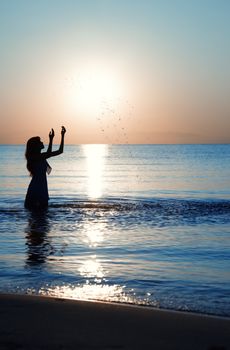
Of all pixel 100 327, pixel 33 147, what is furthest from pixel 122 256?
pixel 33 147

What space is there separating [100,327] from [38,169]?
9582 mm

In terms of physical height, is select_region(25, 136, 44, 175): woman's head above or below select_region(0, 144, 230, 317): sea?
above

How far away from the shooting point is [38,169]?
47.5 feet

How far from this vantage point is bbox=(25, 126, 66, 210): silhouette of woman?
14023 mm

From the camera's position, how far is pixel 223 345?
473 cm

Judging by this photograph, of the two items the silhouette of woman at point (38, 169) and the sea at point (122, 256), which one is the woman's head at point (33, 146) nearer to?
the silhouette of woman at point (38, 169)

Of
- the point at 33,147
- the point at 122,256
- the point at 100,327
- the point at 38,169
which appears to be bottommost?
the point at 122,256

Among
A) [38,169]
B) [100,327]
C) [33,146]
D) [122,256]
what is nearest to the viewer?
[100,327]

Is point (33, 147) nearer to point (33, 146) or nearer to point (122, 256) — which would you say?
point (33, 146)

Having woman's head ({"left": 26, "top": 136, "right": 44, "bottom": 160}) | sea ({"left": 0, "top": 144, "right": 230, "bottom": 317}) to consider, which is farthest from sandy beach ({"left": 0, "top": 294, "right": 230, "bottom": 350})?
woman's head ({"left": 26, "top": 136, "right": 44, "bottom": 160})

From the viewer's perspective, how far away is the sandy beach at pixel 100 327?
4.75 meters

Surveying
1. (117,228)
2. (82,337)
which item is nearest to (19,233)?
(117,228)

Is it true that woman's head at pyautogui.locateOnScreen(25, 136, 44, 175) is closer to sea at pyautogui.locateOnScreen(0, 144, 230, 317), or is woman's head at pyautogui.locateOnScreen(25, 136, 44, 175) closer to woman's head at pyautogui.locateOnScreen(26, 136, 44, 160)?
woman's head at pyautogui.locateOnScreen(26, 136, 44, 160)

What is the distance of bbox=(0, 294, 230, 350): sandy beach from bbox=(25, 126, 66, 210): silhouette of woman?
26.1 ft
